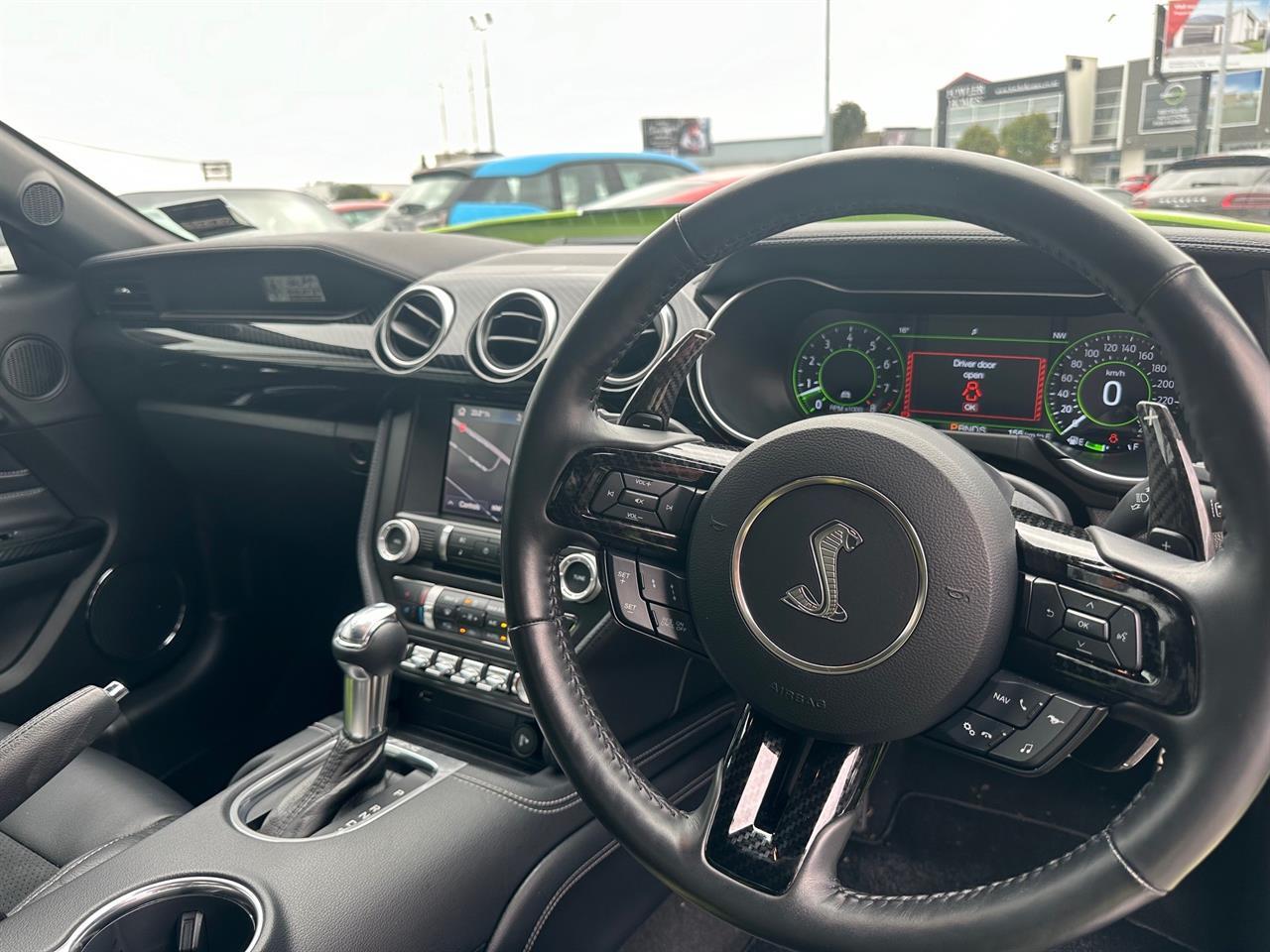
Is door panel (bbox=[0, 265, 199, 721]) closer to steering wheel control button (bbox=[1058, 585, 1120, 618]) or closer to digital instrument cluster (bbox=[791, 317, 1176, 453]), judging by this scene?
digital instrument cluster (bbox=[791, 317, 1176, 453])

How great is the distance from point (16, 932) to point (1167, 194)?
198 centimetres

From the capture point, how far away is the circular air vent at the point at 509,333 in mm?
1593

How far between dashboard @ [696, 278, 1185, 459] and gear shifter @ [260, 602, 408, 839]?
587mm

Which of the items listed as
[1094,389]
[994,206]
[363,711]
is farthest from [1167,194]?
[363,711]

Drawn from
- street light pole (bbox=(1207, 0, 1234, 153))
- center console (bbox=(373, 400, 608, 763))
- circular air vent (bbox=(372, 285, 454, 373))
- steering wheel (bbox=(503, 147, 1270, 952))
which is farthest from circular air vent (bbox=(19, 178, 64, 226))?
street light pole (bbox=(1207, 0, 1234, 153))

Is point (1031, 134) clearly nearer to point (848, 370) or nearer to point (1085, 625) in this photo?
point (848, 370)

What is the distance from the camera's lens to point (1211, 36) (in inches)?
61.2

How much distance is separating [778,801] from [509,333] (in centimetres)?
96

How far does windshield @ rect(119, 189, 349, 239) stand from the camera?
89.8 inches

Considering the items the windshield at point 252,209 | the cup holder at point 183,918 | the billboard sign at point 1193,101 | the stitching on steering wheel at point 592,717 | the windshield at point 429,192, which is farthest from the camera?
the windshield at point 429,192

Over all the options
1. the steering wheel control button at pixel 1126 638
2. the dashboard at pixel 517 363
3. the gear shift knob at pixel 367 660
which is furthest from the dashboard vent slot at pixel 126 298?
the steering wheel control button at pixel 1126 638

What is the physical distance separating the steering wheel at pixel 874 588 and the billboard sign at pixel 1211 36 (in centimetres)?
105

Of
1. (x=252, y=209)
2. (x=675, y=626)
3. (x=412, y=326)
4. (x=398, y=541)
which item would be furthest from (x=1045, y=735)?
(x=252, y=209)

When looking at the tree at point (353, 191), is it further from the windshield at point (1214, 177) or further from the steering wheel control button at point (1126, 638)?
the steering wheel control button at point (1126, 638)
